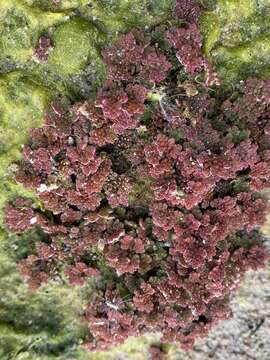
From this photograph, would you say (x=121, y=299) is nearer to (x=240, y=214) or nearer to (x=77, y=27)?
(x=240, y=214)

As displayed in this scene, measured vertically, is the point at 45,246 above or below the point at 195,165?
below

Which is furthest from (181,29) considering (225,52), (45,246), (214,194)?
(45,246)

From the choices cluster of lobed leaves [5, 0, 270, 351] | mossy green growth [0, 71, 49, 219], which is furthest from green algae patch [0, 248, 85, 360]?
mossy green growth [0, 71, 49, 219]

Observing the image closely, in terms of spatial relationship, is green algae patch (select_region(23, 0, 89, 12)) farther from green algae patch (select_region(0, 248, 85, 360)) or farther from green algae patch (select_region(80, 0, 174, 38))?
green algae patch (select_region(0, 248, 85, 360))

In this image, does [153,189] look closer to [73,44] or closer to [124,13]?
[73,44]

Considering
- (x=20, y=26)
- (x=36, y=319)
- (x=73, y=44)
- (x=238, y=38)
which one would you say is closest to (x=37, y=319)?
(x=36, y=319)

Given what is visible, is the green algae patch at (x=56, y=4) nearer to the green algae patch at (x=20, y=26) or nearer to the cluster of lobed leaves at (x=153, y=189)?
the green algae patch at (x=20, y=26)
